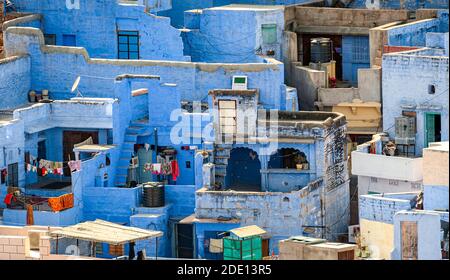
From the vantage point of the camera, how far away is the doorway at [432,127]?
293 ft

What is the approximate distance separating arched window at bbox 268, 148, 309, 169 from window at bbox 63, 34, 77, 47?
406 inches

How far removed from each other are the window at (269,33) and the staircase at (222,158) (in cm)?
889

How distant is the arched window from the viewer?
294ft

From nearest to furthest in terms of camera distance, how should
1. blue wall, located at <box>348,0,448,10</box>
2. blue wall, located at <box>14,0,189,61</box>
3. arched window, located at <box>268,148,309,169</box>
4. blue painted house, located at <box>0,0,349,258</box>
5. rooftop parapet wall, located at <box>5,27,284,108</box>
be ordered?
Answer: blue painted house, located at <box>0,0,349,258</box> < arched window, located at <box>268,148,309,169</box> < rooftop parapet wall, located at <box>5,27,284,108</box> < blue wall, located at <box>14,0,189,61</box> < blue wall, located at <box>348,0,448,10</box>

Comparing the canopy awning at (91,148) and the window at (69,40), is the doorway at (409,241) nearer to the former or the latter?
the canopy awning at (91,148)

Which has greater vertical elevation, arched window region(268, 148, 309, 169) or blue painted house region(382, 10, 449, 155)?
blue painted house region(382, 10, 449, 155)

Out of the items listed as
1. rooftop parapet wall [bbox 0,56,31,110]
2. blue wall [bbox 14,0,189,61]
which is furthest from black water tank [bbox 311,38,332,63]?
rooftop parapet wall [bbox 0,56,31,110]

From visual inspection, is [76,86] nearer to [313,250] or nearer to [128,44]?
[128,44]

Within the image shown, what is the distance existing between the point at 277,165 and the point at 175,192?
11.4 ft

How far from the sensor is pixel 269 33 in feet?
320

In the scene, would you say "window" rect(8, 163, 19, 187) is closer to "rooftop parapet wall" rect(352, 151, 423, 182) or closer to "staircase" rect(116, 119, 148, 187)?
"staircase" rect(116, 119, 148, 187)

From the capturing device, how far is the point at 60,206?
8869 centimetres
